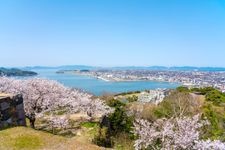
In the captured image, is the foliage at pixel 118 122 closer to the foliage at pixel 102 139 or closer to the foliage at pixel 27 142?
the foliage at pixel 102 139

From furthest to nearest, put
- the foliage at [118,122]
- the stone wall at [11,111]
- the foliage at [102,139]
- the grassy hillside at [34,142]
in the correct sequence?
the foliage at [118,122]
the foliage at [102,139]
the stone wall at [11,111]
the grassy hillside at [34,142]

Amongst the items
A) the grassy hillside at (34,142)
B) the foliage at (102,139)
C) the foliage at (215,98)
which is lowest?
the foliage at (215,98)

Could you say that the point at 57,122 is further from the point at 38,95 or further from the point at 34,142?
the point at 34,142

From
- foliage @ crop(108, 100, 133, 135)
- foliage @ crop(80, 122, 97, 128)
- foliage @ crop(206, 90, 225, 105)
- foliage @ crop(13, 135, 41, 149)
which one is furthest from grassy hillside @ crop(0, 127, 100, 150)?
foliage @ crop(206, 90, 225, 105)

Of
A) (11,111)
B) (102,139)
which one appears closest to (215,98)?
(102,139)

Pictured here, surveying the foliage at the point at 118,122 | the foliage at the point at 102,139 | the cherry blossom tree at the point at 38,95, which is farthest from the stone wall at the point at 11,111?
the foliage at the point at 118,122

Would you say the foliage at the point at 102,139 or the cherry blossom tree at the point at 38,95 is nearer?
the foliage at the point at 102,139

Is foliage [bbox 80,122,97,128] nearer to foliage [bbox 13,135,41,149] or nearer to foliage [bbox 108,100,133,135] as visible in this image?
foliage [bbox 108,100,133,135]

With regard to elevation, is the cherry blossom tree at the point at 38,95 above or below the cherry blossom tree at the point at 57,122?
above

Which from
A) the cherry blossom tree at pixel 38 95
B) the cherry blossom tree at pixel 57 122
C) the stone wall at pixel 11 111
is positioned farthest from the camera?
the cherry blossom tree at pixel 57 122
